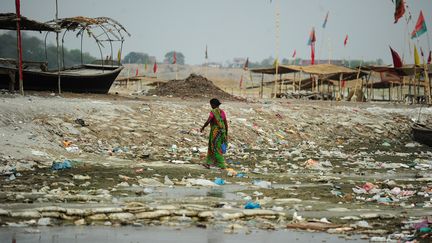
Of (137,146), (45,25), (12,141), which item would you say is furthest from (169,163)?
(45,25)

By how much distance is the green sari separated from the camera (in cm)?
1069

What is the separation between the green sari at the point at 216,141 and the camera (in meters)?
10.7

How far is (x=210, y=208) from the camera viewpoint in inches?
268

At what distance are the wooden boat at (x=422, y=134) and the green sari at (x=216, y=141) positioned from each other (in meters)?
7.43

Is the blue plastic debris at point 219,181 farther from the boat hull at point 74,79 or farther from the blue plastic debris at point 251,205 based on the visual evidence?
the boat hull at point 74,79

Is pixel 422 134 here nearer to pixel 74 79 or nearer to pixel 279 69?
pixel 74 79

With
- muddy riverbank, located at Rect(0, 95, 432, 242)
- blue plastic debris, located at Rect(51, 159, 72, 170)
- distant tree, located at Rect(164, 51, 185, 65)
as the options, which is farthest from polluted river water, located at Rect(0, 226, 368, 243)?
distant tree, located at Rect(164, 51, 185, 65)

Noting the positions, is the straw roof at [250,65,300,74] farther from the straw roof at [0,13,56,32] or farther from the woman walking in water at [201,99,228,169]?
the woman walking in water at [201,99,228,169]

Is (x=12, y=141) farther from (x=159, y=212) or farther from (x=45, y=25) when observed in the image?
(x=45, y=25)

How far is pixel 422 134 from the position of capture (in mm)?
16672

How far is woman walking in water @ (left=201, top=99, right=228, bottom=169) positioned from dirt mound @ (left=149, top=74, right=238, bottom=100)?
40.5ft

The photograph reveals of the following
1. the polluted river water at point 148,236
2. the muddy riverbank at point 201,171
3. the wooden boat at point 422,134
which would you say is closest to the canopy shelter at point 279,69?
the muddy riverbank at point 201,171

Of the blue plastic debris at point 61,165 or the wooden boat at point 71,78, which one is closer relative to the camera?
the blue plastic debris at point 61,165

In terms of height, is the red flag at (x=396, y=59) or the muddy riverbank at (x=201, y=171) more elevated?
the red flag at (x=396, y=59)
